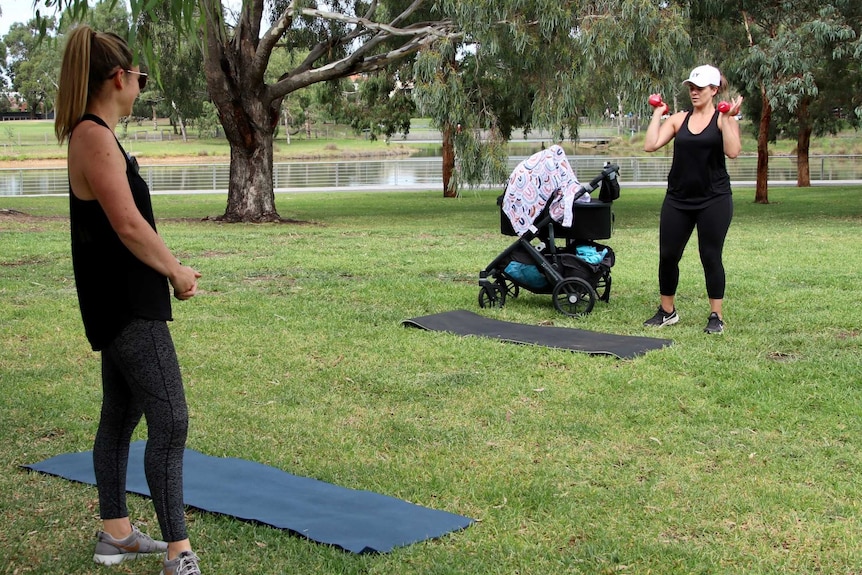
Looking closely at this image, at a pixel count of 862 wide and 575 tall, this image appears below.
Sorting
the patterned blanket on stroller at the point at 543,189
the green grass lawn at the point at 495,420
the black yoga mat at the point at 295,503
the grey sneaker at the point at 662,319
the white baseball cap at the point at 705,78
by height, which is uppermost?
the white baseball cap at the point at 705,78

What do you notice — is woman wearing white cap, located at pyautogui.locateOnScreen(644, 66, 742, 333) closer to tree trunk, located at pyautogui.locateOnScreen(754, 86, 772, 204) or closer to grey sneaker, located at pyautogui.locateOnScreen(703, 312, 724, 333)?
grey sneaker, located at pyautogui.locateOnScreen(703, 312, 724, 333)

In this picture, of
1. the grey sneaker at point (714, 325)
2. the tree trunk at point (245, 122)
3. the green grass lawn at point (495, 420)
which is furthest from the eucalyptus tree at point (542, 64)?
the grey sneaker at point (714, 325)

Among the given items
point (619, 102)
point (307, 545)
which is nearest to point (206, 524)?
point (307, 545)

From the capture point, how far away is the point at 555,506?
13.5 feet

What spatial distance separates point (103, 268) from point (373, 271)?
26.1 ft

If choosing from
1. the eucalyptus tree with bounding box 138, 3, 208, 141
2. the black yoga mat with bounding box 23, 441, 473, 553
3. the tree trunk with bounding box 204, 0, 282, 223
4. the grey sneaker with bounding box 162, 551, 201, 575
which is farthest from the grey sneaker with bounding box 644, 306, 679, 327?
the eucalyptus tree with bounding box 138, 3, 208, 141

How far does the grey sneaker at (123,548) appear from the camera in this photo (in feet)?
11.7

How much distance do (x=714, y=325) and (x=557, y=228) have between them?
1.74 meters

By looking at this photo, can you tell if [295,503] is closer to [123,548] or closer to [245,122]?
[123,548]

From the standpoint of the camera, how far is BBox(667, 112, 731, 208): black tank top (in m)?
7.34

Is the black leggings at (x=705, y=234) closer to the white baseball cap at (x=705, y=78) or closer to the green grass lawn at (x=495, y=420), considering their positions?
the green grass lawn at (x=495, y=420)

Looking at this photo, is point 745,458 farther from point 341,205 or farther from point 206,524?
point 341,205

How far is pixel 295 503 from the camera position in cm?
416

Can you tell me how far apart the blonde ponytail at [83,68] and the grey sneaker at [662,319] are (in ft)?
18.0
